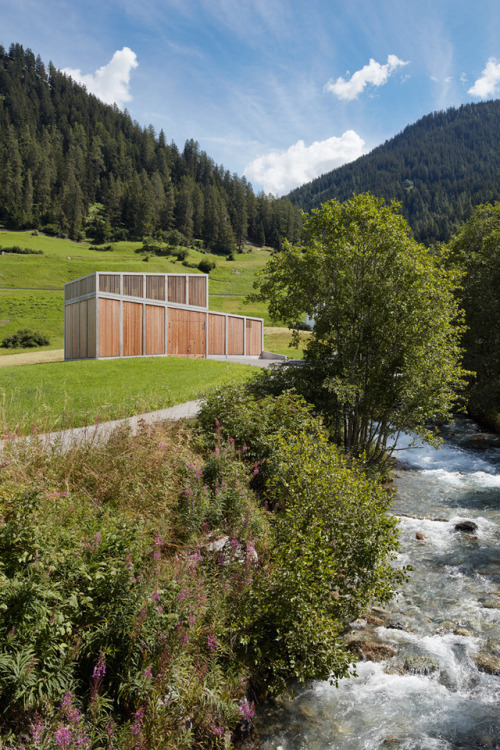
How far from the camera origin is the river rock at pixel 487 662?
5742 mm

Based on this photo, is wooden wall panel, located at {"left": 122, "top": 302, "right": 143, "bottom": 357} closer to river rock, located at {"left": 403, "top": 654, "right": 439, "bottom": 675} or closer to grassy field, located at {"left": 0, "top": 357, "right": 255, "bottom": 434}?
grassy field, located at {"left": 0, "top": 357, "right": 255, "bottom": 434}

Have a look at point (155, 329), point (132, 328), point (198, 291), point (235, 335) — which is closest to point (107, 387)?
point (132, 328)

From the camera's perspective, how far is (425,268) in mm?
12617

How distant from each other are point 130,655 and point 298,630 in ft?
5.92

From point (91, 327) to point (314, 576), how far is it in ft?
85.0

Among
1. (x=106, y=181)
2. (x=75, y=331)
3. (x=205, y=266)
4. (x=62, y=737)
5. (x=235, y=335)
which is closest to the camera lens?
(x=62, y=737)

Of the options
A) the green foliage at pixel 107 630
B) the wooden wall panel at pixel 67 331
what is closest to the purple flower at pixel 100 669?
the green foliage at pixel 107 630

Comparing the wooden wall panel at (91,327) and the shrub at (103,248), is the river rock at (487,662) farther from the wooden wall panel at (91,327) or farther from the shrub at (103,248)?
the shrub at (103,248)

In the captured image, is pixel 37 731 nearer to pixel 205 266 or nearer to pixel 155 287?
pixel 155 287

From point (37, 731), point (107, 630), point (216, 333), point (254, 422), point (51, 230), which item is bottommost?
point (37, 731)

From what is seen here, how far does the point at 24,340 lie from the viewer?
45.8 m

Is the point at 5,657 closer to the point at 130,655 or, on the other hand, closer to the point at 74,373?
the point at 130,655

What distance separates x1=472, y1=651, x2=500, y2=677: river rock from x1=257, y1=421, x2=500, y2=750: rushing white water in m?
0.02

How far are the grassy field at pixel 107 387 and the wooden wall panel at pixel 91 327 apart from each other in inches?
147
